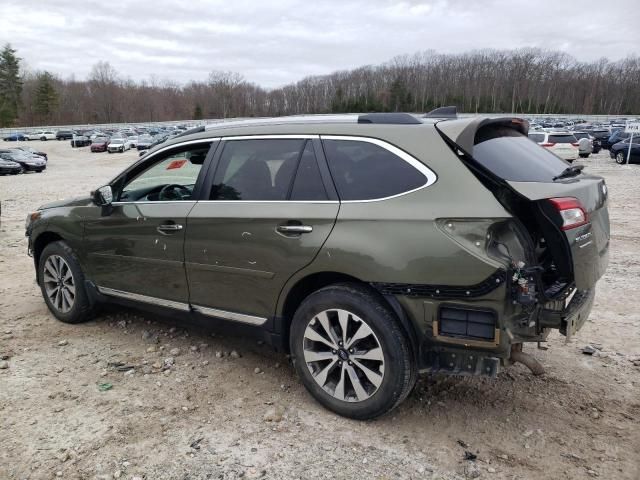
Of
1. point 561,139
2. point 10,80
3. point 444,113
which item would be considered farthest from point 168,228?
point 10,80

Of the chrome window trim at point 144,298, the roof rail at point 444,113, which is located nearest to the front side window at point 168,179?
the chrome window trim at point 144,298

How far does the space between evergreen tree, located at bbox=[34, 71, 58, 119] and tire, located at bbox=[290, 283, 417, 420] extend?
12705 cm

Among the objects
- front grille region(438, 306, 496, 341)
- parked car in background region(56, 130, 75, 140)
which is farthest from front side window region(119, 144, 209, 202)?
parked car in background region(56, 130, 75, 140)

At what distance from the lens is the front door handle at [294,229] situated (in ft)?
10.5

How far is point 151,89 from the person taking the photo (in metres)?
151

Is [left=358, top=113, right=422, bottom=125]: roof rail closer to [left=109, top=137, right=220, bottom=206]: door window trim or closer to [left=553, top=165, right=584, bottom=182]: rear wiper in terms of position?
[left=553, top=165, right=584, bottom=182]: rear wiper

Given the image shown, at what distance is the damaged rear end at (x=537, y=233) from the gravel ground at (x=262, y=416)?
0.64 meters

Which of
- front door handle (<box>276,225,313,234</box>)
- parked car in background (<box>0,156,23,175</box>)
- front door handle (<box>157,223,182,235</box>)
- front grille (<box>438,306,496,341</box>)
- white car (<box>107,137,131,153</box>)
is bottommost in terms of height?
parked car in background (<box>0,156,23,175</box>)

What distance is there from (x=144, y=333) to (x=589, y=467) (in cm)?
368

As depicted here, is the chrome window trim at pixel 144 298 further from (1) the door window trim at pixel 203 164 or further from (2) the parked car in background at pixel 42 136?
(2) the parked car in background at pixel 42 136

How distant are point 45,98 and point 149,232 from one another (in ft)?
413

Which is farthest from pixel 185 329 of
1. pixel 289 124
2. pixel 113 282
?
pixel 289 124

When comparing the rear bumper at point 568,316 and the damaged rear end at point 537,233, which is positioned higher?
the damaged rear end at point 537,233

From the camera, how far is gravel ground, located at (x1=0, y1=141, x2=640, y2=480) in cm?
283
